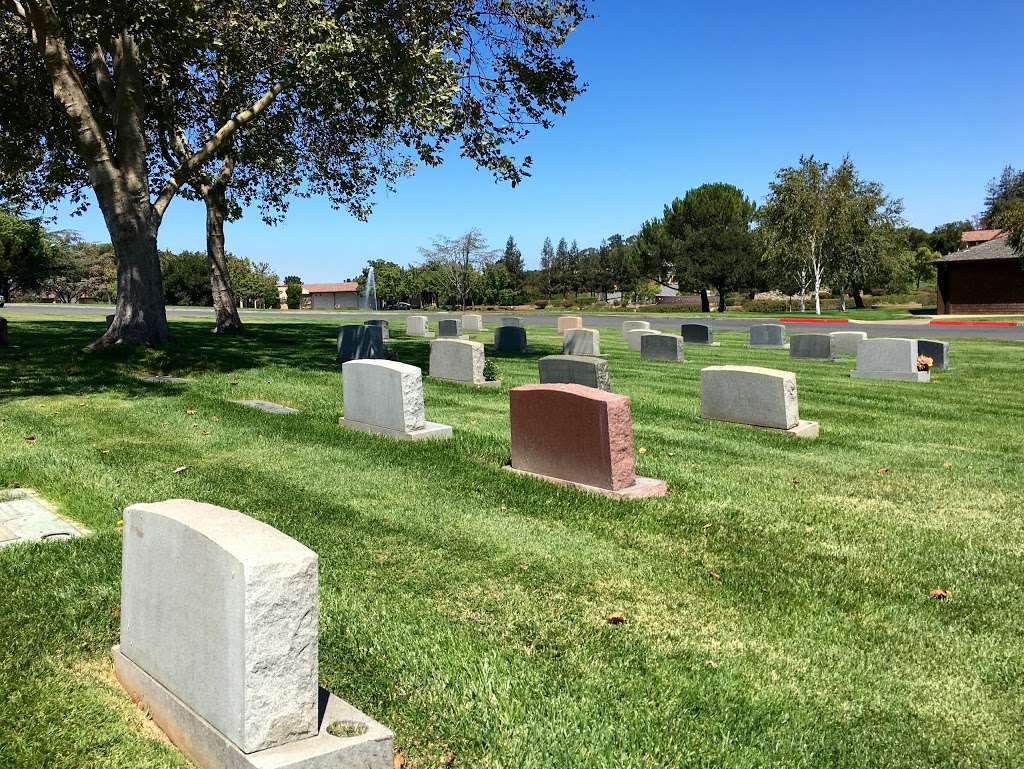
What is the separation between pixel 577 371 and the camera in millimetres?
10539

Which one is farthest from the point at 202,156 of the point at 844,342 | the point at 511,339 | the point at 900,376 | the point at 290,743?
the point at 844,342

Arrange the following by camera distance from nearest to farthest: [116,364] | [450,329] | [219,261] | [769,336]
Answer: [116,364], [769,336], [219,261], [450,329]

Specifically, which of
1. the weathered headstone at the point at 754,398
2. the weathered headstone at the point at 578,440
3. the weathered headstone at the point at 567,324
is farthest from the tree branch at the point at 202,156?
the weathered headstone at the point at 567,324

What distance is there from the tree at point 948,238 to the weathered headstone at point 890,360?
87.3m

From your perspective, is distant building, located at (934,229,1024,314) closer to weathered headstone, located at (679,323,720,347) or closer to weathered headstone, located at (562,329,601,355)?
weathered headstone, located at (679,323,720,347)

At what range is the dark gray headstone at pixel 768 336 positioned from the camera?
2319 centimetres

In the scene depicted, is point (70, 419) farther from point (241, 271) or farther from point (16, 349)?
point (241, 271)

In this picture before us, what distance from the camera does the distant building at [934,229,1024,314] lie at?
46906mm

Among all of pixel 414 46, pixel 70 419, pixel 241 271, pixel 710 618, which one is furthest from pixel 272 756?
pixel 241 271

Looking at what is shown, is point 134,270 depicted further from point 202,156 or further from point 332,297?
point 332,297

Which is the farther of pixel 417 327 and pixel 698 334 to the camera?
pixel 417 327

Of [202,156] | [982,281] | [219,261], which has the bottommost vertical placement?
[982,281]

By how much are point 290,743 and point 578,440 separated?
4357 mm

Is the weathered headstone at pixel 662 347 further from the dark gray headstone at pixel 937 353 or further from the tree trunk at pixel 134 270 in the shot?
the tree trunk at pixel 134 270
